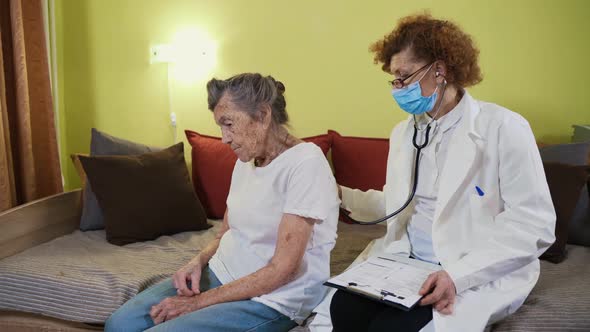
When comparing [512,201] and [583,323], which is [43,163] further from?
[583,323]

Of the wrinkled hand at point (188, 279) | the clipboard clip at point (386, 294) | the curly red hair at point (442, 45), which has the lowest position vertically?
the wrinkled hand at point (188, 279)

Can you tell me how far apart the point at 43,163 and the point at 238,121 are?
4.90ft

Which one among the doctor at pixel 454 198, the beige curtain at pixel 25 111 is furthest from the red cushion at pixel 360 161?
the beige curtain at pixel 25 111

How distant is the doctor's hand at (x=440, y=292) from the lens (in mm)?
1177

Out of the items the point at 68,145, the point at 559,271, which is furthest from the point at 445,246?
the point at 68,145

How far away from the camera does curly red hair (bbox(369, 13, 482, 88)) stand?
1447 mm

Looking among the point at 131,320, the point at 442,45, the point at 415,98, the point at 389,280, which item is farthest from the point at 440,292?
the point at 131,320

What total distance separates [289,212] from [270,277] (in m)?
0.17

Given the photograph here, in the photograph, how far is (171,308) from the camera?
1391 mm

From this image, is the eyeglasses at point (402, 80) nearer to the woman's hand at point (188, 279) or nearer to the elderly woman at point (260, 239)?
the elderly woman at point (260, 239)

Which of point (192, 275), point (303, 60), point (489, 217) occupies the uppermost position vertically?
point (303, 60)

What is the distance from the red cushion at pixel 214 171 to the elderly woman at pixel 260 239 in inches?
36.2

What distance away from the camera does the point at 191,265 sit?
1543mm

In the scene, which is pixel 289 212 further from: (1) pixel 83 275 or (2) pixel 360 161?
(2) pixel 360 161
